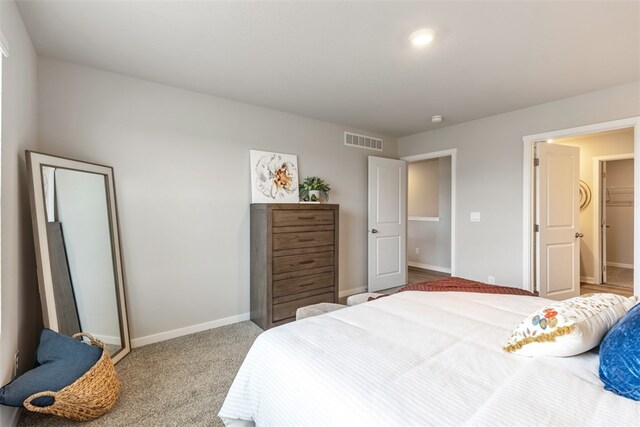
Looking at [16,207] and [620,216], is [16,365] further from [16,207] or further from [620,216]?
[620,216]

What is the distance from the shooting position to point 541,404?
841 millimetres

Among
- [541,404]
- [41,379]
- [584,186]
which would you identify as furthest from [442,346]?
[584,186]

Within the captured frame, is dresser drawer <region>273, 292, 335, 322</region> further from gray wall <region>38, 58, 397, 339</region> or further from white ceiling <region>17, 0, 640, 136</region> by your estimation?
white ceiling <region>17, 0, 640, 136</region>

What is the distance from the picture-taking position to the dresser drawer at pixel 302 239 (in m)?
2.98

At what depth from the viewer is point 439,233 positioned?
5.85 m

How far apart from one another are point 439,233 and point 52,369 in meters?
5.76

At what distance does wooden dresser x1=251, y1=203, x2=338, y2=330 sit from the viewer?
2932 millimetres

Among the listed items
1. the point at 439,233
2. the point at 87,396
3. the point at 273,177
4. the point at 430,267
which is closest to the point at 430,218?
the point at 439,233

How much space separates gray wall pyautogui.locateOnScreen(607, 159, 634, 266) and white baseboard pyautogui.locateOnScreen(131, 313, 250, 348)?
7.14 meters

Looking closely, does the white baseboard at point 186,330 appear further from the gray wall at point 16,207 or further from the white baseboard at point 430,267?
the white baseboard at point 430,267

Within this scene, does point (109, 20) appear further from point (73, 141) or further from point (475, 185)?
point (475, 185)

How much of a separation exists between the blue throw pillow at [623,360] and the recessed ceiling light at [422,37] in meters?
1.81

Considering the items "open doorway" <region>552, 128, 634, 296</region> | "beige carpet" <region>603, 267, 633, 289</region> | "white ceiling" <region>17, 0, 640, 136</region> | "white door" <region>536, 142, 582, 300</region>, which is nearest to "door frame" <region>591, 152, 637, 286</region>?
"open doorway" <region>552, 128, 634, 296</region>

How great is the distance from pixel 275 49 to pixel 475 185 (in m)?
3.02
